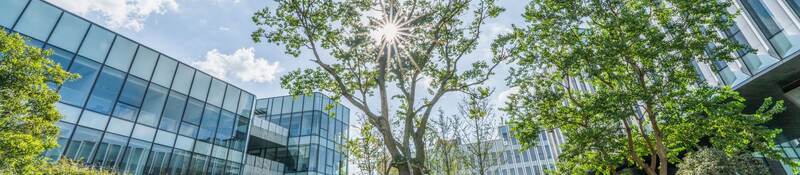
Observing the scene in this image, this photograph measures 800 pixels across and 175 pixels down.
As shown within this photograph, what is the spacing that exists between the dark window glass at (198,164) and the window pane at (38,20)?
973 cm

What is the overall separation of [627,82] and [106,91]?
24.3 meters

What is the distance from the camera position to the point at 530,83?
1363cm

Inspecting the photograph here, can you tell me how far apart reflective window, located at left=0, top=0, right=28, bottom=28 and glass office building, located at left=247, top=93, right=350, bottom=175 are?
652 inches

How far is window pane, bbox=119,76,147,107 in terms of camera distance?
19.5 meters

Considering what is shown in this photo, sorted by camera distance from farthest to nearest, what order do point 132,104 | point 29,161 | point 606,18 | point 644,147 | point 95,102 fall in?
point 132,104
point 95,102
point 644,147
point 606,18
point 29,161

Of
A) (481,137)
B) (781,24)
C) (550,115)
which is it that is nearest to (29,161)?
(550,115)

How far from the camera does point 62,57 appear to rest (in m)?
17.1

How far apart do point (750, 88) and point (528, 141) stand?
37.5 feet

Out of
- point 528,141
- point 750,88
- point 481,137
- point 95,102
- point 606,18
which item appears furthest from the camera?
point 481,137

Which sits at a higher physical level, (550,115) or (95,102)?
(95,102)

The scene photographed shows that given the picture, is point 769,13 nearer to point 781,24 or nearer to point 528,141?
point 781,24

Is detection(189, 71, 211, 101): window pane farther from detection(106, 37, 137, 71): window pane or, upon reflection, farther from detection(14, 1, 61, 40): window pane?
detection(14, 1, 61, 40): window pane

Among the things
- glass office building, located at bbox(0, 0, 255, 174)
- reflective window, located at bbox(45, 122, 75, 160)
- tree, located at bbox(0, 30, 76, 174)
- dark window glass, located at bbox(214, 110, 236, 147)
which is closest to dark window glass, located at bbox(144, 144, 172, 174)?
glass office building, located at bbox(0, 0, 255, 174)

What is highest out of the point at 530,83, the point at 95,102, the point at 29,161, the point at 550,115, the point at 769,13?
the point at 769,13
